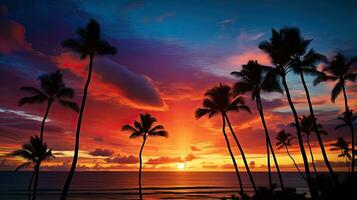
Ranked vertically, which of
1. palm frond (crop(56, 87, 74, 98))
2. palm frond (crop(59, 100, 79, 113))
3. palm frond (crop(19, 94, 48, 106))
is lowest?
palm frond (crop(59, 100, 79, 113))

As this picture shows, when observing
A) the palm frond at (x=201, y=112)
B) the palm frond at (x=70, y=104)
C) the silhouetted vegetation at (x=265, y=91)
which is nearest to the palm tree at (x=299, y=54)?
the silhouetted vegetation at (x=265, y=91)

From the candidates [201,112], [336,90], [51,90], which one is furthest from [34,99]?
[336,90]

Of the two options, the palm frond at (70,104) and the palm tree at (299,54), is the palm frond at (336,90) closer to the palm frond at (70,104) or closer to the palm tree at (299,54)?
the palm tree at (299,54)

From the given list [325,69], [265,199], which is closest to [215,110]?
[325,69]

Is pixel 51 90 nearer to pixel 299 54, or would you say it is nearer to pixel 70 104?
pixel 70 104

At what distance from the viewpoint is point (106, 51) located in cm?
A: 2239

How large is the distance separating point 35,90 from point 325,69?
92.1 feet

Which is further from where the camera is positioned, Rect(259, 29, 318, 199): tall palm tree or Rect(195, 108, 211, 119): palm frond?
Rect(195, 108, 211, 119): palm frond

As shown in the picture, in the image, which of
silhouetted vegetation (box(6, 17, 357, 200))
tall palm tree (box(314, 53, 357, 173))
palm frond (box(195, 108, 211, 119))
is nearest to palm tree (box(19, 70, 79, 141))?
silhouetted vegetation (box(6, 17, 357, 200))

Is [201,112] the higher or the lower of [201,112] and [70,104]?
the higher

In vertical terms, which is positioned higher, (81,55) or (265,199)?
(81,55)

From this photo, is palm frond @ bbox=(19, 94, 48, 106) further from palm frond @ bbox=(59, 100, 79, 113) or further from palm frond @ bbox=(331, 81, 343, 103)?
palm frond @ bbox=(331, 81, 343, 103)

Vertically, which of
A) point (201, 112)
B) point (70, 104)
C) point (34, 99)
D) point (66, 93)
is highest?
point (66, 93)

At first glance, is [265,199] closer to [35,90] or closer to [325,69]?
[325,69]
